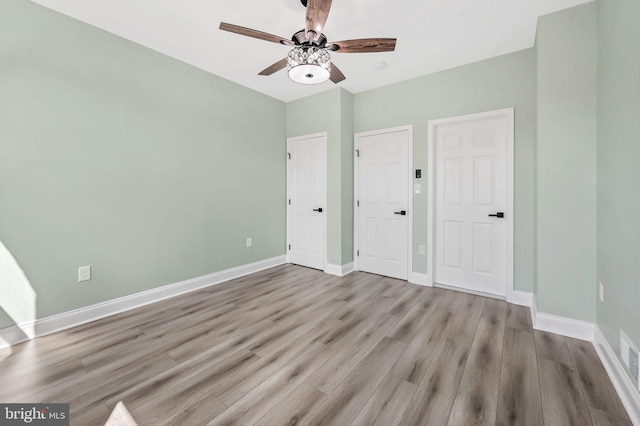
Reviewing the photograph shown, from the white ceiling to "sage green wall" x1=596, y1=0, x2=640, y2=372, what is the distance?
705 millimetres

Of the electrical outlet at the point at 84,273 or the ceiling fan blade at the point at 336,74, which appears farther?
the electrical outlet at the point at 84,273

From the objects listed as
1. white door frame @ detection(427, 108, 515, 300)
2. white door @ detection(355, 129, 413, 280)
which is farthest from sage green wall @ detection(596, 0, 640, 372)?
white door @ detection(355, 129, 413, 280)

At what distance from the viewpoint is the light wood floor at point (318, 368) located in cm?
Result: 144

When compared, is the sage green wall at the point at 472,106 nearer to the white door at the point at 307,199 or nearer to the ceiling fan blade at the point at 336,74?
the white door at the point at 307,199

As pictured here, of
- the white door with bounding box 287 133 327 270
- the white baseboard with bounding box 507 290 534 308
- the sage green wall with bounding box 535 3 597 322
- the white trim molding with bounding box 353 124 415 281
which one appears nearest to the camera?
the sage green wall with bounding box 535 3 597 322

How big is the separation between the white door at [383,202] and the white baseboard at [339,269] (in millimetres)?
175

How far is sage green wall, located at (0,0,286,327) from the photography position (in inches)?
85.0

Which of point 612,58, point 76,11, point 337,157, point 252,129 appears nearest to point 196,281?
point 252,129

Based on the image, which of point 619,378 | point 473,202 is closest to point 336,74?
point 473,202

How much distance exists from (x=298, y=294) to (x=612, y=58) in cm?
336

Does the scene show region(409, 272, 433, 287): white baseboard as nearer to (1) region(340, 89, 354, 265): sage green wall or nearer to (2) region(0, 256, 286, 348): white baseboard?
(1) region(340, 89, 354, 265): sage green wall

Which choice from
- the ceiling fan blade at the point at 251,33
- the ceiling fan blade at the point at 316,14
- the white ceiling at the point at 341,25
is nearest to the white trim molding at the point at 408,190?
the white ceiling at the point at 341,25

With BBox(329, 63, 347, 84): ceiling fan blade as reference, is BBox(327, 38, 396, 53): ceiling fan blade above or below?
above

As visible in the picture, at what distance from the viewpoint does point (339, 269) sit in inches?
155
